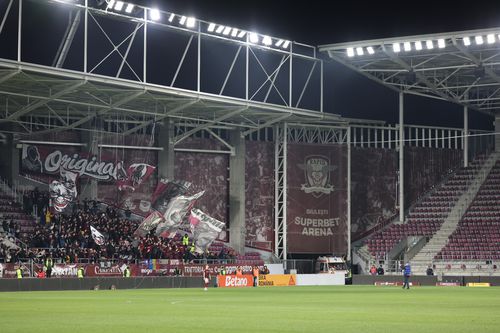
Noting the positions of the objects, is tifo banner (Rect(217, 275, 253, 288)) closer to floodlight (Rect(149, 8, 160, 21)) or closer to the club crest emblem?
the club crest emblem

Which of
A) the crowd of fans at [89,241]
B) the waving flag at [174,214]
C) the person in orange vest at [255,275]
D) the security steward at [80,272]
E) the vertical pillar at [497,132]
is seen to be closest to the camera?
the security steward at [80,272]

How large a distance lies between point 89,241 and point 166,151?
11.1 m

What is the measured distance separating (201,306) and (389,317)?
879 centimetres

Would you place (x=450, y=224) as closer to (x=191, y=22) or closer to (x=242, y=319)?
(x=191, y=22)

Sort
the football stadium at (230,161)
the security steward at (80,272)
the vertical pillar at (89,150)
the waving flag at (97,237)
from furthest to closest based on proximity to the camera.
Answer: the vertical pillar at (89,150) < the waving flag at (97,237) < the football stadium at (230,161) < the security steward at (80,272)

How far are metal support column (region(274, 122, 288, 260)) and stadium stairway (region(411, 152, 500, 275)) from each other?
9471 millimetres

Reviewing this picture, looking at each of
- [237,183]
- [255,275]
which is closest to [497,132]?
[237,183]

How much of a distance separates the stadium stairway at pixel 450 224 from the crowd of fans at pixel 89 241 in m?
13.4

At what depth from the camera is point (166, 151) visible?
68688 millimetres

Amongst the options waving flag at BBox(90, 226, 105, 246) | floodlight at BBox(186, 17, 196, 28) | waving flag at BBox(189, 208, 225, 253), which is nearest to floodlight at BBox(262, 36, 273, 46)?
floodlight at BBox(186, 17, 196, 28)

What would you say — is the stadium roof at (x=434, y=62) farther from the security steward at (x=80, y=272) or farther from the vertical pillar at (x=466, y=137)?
the security steward at (x=80, y=272)

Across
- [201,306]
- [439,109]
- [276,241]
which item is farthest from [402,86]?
[201,306]

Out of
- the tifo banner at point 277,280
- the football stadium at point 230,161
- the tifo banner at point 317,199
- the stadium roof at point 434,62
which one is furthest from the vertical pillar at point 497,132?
the tifo banner at point 277,280

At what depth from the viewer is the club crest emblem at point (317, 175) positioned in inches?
2876
